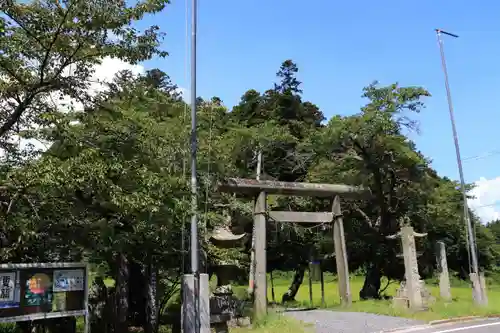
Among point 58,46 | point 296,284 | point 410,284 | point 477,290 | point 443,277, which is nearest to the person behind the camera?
point 58,46

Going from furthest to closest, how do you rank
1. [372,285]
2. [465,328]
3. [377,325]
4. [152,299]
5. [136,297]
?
[372,285] < [136,297] < [377,325] < [465,328] < [152,299]

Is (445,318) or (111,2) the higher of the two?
(111,2)

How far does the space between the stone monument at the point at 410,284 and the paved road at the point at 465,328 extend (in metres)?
2.41

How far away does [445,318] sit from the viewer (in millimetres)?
14953

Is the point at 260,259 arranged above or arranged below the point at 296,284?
above

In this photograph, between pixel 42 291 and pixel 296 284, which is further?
pixel 296 284

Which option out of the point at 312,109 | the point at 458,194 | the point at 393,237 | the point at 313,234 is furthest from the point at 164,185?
the point at 312,109

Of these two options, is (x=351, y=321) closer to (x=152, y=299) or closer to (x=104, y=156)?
(x=152, y=299)

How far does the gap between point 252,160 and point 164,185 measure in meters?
17.4

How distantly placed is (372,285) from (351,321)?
9.68 meters

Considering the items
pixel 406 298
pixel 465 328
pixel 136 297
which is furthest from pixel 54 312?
pixel 406 298

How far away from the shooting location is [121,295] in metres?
11.9

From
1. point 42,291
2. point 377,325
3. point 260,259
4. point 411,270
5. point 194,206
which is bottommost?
point 377,325

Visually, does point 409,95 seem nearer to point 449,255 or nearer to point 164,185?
point 164,185
